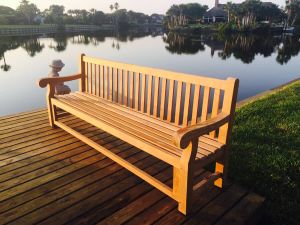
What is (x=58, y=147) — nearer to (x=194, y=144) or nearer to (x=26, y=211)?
(x=26, y=211)

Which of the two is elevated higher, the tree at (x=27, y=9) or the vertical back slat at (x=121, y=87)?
the tree at (x=27, y=9)

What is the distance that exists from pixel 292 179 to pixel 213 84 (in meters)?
1.80

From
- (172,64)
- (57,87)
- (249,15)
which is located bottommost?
(172,64)

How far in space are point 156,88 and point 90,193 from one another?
150 cm

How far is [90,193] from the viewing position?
2832 millimetres

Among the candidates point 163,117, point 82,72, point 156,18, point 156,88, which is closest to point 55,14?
point 156,18

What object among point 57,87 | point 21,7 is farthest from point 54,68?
point 21,7

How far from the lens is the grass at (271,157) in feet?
9.59

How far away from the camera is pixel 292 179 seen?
336 centimetres

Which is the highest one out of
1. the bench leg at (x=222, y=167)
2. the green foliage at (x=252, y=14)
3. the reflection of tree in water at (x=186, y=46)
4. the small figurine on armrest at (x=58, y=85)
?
→ the green foliage at (x=252, y=14)

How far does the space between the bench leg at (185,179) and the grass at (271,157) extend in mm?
1023

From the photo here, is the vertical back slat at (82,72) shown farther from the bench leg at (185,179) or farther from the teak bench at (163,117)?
the bench leg at (185,179)

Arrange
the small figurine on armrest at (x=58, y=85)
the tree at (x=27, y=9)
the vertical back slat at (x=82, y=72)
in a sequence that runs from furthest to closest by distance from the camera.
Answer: the tree at (x=27, y=9), the small figurine on armrest at (x=58, y=85), the vertical back slat at (x=82, y=72)

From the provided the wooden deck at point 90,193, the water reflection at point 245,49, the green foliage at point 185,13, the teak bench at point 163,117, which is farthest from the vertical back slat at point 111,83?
the green foliage at point 185,13
